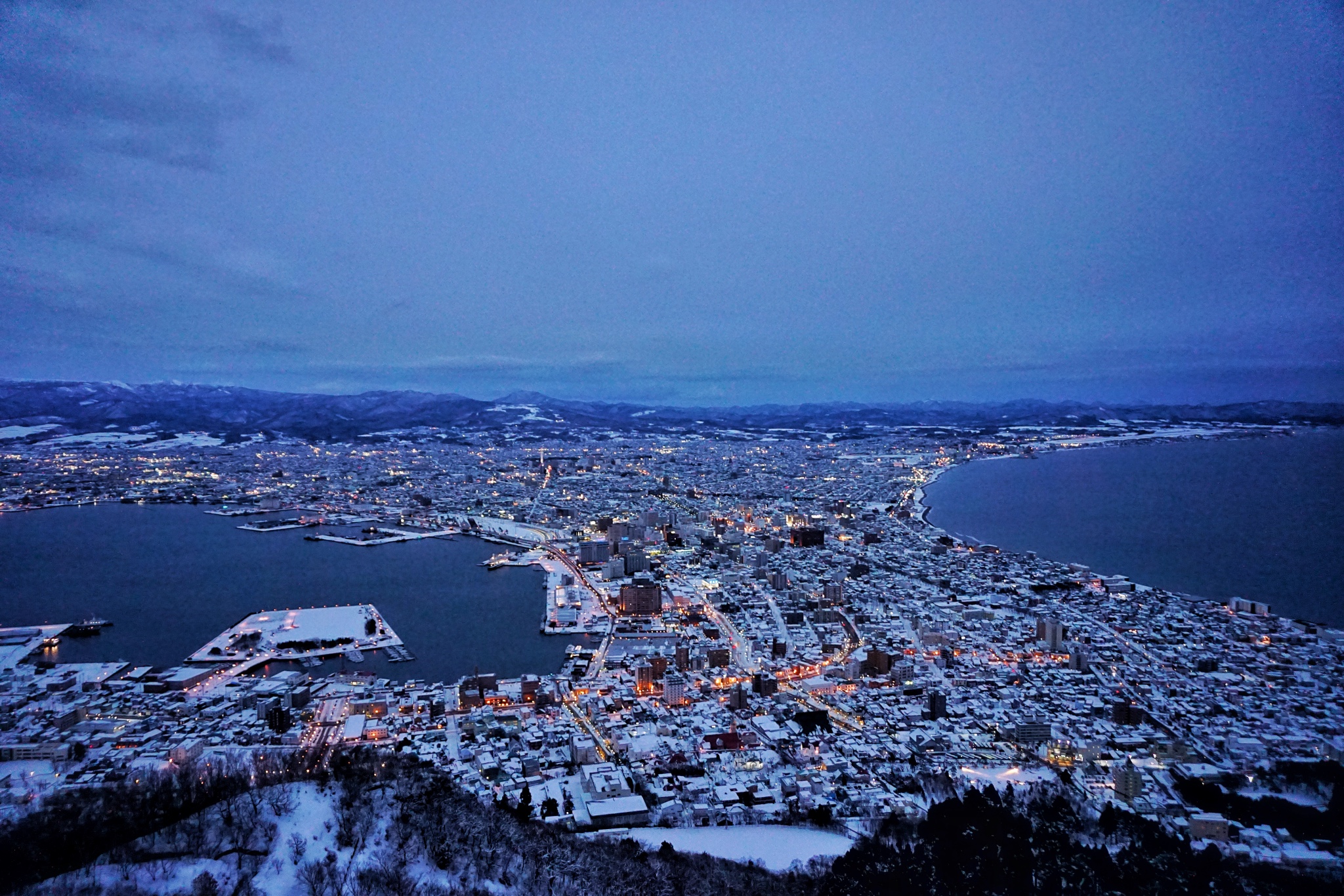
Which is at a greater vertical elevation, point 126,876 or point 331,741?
point 126,876

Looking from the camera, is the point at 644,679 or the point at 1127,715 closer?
the point at 1127,715

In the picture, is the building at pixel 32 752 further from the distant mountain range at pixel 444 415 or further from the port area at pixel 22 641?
the distant mountain range at pixel 444 415

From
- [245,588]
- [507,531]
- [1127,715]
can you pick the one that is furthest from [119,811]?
[507,531]

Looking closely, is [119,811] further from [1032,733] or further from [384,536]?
[384,536]

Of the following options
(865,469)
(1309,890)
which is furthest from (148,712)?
(865,469)

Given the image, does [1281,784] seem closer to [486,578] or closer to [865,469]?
[486,578]

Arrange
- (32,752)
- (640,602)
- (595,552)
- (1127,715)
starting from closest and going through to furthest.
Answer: (32,752) → (1127,715) → (640,602) → (595,552)
